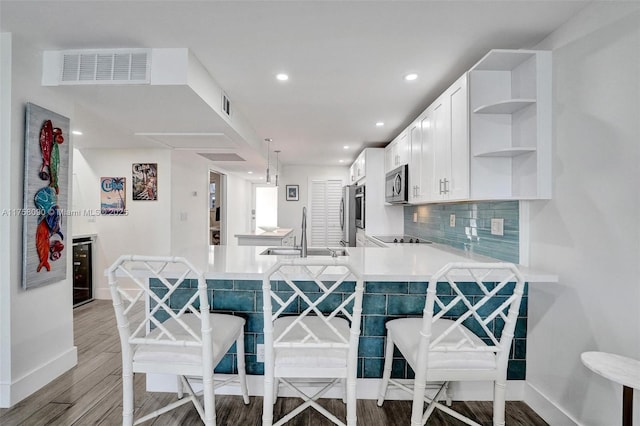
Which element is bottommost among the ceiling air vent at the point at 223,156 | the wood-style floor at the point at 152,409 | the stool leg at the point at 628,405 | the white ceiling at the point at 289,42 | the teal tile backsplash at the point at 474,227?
the wood-style floor at the point at 152,409

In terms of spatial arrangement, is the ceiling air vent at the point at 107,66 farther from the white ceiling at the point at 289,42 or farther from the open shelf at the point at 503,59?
the open shelf at the point at 503,59

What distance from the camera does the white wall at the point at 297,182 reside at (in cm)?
717

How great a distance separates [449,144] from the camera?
236 centimetres

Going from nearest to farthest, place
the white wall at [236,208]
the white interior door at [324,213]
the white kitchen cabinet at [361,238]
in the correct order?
1. the white kitchen cabinet at [361,238]
2. the white interior door at [324,213]
3. the white wall at [236,208]

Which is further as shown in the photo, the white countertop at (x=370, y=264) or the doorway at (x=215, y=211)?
the doorway at (x=215, y=211)

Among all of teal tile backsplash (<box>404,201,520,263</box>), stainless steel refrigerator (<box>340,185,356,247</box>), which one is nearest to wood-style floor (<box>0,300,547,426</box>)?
teal tile backsplash (<box>404,201,520,263</box>)

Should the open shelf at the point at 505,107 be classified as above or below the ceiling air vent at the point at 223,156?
below

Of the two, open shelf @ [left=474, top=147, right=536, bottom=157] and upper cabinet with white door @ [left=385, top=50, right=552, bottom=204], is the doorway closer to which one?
upper cabinet with white door @ [left=385, top=50, right=552, bottom=204]

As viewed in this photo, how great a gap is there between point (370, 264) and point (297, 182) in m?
5.38

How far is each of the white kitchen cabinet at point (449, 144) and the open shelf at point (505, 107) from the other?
123 millimetres

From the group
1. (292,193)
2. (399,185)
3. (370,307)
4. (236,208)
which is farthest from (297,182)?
(370,307)

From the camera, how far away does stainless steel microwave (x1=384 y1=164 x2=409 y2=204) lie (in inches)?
136

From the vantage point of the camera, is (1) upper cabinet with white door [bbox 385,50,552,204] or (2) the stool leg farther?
(1) upper cabinet with white door [bbox 385,50,552,204]

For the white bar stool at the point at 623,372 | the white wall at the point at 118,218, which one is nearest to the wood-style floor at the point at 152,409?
the white bar stool at the point at 623,372
